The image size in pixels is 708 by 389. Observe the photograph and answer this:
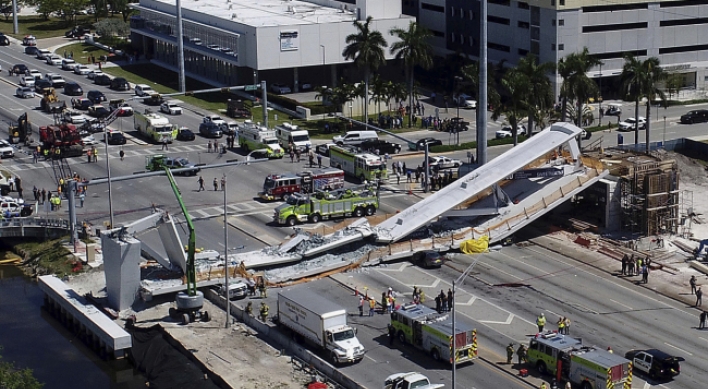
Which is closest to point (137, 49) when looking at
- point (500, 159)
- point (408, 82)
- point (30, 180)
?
point (408, 82)

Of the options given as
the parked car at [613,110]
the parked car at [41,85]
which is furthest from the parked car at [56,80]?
the parked car at [613,110]

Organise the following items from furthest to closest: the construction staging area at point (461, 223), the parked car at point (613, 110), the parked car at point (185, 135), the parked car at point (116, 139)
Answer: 1. the parked car at point (613, 110)
2. the parked car at point (185, 135)
3. the parked car at point (116, 139)
4. the construction staging area at point (461, 223)

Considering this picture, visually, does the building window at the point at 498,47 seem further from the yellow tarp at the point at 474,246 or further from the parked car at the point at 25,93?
the yellow tarp at the point at 474,246

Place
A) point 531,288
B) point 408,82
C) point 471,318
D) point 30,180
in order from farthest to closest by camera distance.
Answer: point 408,82 → point 30,180 → point 531,288 → point 471,318

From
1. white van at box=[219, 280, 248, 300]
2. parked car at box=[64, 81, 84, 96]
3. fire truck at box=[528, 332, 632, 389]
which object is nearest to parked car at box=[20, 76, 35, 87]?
parked car at box=[64, 81, 84, 96]

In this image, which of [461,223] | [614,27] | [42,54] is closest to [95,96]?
[42,54]

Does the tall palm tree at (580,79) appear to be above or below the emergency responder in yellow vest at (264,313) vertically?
above

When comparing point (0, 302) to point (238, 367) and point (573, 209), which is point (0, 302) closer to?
A: point (238, 367)

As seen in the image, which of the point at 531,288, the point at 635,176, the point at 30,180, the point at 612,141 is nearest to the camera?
the point at 531,288
